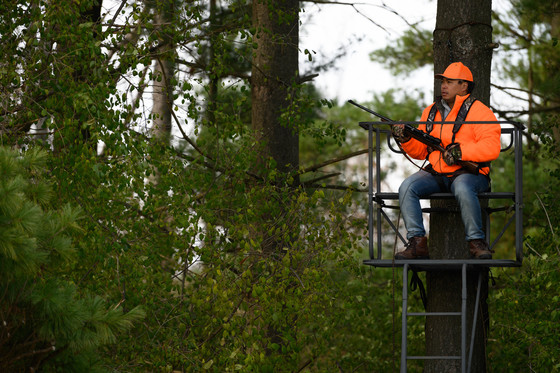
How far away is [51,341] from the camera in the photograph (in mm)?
4691

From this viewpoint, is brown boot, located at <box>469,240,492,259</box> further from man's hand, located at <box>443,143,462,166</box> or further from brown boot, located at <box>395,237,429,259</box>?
man's hand, located at <box>443,143,462,166</box>

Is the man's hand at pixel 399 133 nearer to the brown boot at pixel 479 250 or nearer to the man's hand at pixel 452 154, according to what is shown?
the man's hand at pixel 452 154

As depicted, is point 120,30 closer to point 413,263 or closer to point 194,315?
point 194,315

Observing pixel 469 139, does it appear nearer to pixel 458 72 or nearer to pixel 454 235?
pixel 458 72

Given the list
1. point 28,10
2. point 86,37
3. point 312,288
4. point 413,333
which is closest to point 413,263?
point 312,288

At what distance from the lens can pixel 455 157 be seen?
6574 millimetres

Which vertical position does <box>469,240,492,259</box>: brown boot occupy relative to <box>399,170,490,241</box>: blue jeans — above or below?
below

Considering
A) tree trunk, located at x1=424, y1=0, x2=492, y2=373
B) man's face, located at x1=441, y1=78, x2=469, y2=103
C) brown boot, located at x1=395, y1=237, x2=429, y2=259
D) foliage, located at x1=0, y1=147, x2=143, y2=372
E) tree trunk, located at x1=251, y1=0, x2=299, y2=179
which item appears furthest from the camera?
tree trunk, located at x1=251, y1=0, x2=299, y2=179

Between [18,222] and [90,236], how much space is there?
341 cm

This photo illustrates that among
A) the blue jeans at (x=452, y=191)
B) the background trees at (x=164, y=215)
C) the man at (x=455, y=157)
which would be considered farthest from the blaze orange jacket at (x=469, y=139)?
the background trees at (x=164, y=215)

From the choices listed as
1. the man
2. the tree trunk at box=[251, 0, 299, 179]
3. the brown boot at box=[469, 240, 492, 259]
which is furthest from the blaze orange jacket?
the tree trunk at box=[251, 0, 299, 179]

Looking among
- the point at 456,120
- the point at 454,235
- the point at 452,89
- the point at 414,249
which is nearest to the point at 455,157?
the point at 456,120

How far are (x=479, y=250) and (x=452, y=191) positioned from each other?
54cm

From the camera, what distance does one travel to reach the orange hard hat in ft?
22.7
